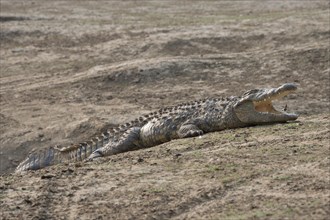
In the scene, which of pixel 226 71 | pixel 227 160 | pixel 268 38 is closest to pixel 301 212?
pixel 227 160

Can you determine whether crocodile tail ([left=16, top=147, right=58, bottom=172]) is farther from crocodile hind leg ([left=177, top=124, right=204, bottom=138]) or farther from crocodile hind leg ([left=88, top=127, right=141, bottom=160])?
crocodile hind leg ([left=177, top=124, right=204, bottom=138])

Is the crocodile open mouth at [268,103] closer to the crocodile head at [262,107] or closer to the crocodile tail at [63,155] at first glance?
the crocodile head at [262,107]

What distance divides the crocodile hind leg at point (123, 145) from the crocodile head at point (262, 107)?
4.74ft

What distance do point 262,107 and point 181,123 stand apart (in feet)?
3.49

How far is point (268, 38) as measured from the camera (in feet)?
58.7

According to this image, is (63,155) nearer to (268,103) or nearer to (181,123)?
(181,123)

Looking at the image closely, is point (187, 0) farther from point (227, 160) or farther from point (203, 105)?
point (227, 160)

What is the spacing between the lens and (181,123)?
1133 centimetres

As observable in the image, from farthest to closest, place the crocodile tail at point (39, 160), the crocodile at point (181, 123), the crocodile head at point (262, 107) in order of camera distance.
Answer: the crocodile tail at point (39, 160) < the crocodile at point (181, 123) < the crocodile head at point (262, 107)

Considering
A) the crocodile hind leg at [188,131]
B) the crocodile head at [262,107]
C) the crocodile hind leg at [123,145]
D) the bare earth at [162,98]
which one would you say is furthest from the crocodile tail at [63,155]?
the crocodile head at [262,107]

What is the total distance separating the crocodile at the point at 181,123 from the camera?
10.8 meters

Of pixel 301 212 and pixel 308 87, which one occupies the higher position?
pixel 301 212

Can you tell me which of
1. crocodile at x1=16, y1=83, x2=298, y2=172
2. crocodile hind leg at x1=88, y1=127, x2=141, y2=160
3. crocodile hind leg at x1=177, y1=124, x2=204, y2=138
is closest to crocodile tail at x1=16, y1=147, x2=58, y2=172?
crocodile at x1=16, y1=83, x2=298, y2=172

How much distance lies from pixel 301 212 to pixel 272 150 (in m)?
2.00
